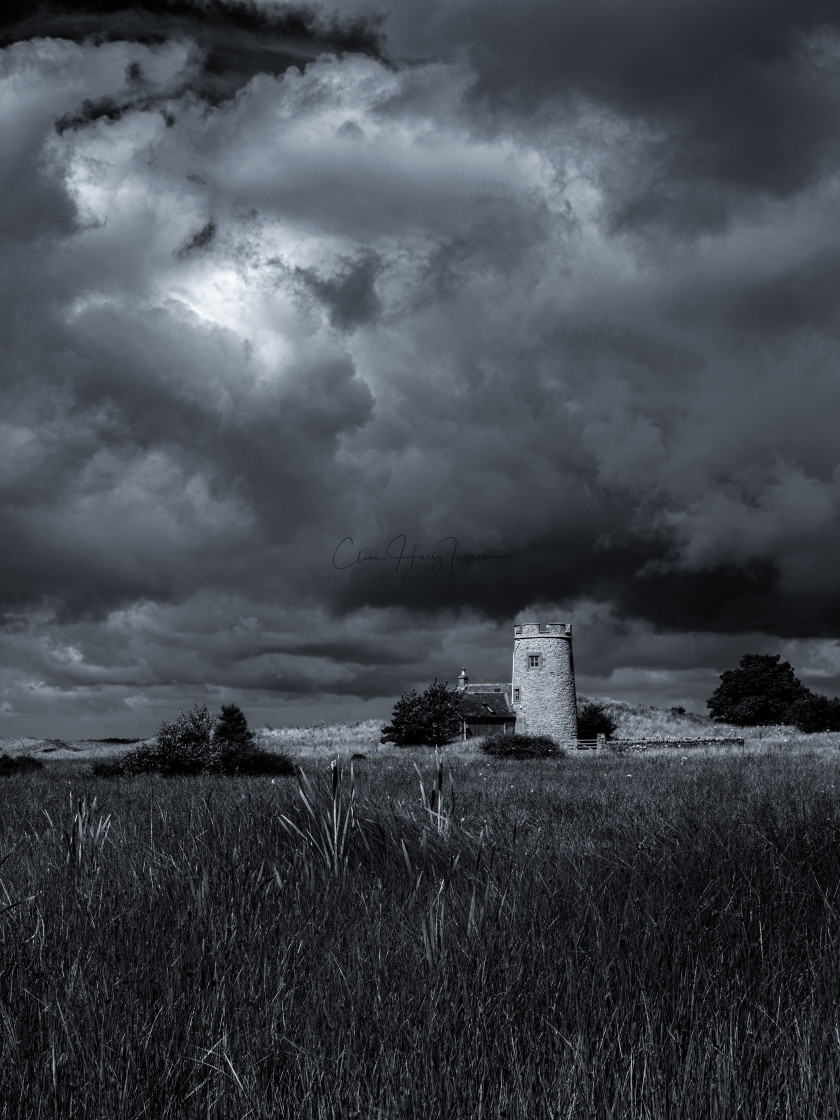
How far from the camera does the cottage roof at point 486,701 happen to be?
2210 inches

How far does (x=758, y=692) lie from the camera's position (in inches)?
2923

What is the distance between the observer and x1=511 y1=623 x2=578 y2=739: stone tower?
1881 inches

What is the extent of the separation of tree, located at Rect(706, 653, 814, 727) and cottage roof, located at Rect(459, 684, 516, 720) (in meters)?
23.9

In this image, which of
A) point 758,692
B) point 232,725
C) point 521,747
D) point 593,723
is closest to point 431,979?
point 521,747

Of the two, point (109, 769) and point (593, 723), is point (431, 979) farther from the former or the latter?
point (593, 723)

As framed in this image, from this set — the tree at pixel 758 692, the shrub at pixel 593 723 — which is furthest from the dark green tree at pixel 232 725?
the tree at pixel 758 692

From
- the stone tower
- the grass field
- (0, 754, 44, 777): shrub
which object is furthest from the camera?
the stone tower

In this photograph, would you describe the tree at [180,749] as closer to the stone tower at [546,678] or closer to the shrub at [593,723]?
the stone tower at [546,678]

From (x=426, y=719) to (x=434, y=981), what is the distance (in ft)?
159

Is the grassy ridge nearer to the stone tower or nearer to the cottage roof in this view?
the stone tower

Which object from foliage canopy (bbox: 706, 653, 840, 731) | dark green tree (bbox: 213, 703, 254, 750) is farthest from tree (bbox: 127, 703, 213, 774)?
foliage canopy (bbox: 706, 653, 840, 731)

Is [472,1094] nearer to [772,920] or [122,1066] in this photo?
[122,1066]

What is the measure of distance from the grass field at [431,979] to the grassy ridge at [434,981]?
16mm

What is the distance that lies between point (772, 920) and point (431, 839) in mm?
2458
